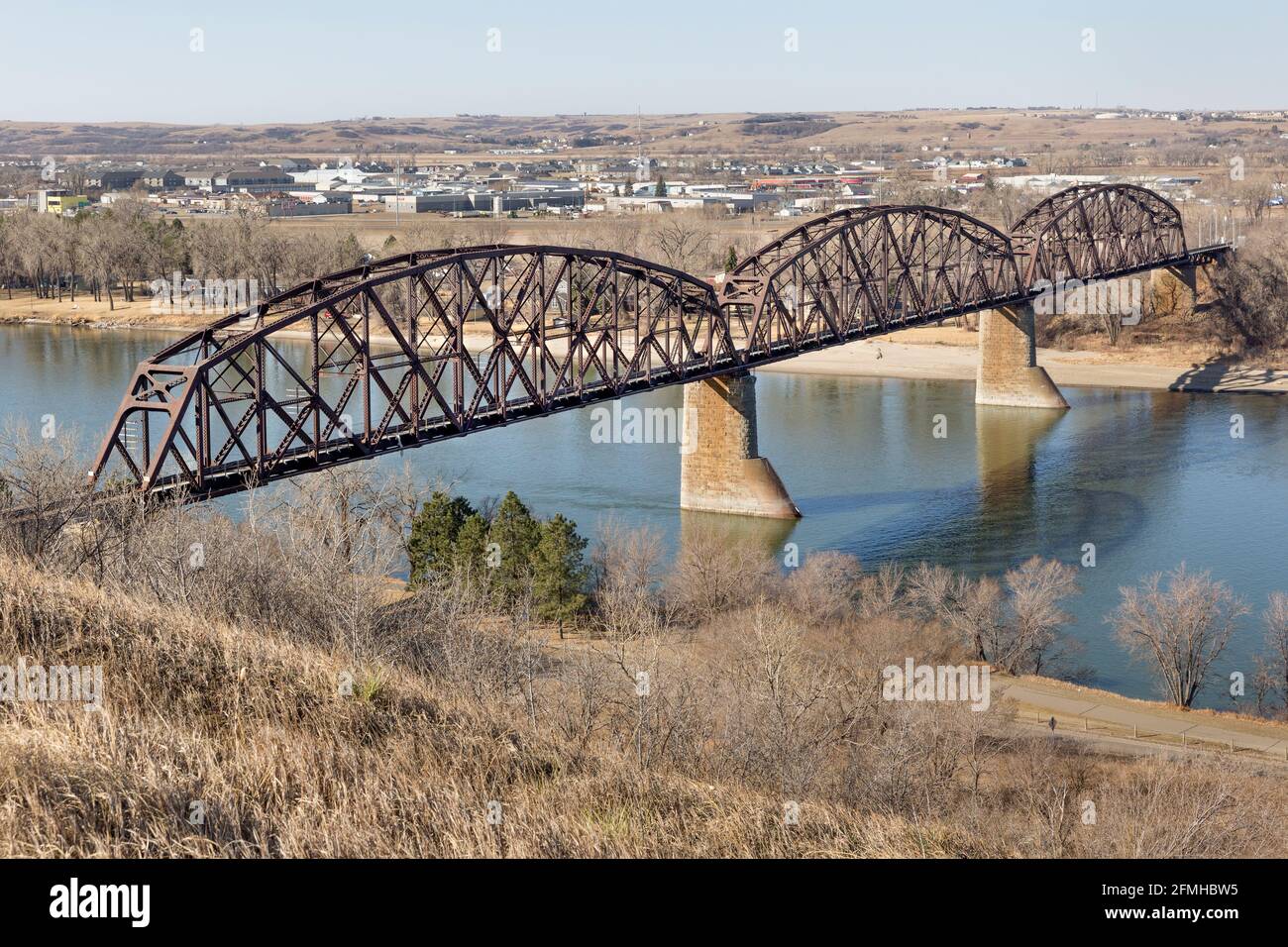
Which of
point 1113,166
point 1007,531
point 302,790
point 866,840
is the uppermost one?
point 1113,166

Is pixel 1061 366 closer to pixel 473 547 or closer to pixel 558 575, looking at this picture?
pixel 558 575

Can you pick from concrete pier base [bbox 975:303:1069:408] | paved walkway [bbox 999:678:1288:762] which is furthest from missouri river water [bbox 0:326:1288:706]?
paved walkway [bbox 999:678:1288:762]

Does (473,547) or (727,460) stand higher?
(473,547)

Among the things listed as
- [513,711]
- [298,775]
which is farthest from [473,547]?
[298,775]

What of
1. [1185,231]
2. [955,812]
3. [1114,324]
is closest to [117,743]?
[955,812]

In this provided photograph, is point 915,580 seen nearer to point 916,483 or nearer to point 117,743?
point 916,483

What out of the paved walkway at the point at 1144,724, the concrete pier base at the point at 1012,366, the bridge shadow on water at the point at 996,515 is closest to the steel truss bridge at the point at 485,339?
the concrete pier base at the point at 1012,366

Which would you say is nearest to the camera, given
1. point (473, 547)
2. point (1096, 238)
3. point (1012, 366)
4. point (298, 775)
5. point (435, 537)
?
point (298, 775)

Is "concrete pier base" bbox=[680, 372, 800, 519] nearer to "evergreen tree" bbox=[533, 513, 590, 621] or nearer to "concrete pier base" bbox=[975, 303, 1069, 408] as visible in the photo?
"evergreen tree" bbox=[533, 513, 590, 621]
